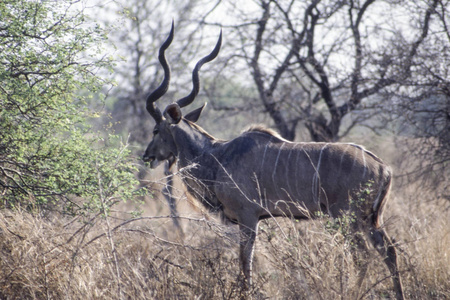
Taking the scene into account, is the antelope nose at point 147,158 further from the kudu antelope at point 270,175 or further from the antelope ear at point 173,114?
the antelope ear at point 173,114

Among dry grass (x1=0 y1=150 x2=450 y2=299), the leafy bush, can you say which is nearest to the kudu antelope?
dry grass (x1=0 y1=150 x2=450 y2=299)

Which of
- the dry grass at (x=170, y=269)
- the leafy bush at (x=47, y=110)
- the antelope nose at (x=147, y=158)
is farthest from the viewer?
the antelope nose at (x=147, y=158)

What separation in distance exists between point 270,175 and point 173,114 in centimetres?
126

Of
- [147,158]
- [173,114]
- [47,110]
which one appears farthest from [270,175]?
[47,110]

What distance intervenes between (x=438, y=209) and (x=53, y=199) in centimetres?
396

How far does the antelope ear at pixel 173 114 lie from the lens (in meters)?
4.86

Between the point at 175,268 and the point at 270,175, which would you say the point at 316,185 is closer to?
the point at 270,175

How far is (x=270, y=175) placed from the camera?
14.1 ft

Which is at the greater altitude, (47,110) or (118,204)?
(47,110)

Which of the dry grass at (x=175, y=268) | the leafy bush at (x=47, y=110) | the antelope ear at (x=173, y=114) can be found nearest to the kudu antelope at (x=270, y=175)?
the antelope ear at (x=173, y=114)

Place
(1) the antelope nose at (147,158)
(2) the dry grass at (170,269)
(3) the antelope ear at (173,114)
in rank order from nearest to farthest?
1. (2) the dry grass at (170,269)
2. (3) the antelope ear at (173,114)
3. (1) the antelope nose at (147,158)

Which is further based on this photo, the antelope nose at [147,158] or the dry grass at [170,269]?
the antelope nose at [147,158]

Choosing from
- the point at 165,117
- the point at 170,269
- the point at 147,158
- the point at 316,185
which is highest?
the point at 165,117

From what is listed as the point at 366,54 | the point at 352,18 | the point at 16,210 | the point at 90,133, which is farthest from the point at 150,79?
the point at 16,210
